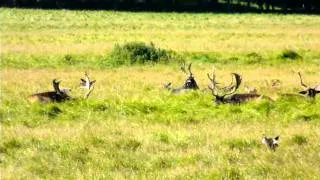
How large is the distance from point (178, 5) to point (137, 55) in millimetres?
57240

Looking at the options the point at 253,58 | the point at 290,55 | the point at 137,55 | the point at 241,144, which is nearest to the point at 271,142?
the point at 241,144

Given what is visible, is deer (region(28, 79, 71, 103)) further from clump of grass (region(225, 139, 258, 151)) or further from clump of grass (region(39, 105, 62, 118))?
clump of grass (region(225, 139, 258, 151))

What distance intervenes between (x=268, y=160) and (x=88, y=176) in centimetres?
285

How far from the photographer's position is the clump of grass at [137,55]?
2711 centimetres

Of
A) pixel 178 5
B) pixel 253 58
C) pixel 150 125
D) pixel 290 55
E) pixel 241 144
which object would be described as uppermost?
pixel 241 144

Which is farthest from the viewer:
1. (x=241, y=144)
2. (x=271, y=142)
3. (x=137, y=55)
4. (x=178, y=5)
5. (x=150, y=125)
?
(x=178, y=5)

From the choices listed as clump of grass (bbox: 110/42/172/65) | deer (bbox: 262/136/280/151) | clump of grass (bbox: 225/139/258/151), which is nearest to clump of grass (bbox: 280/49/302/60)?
clump of grass (bbox: 110/42/172/65)

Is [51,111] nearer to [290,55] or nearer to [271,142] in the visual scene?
[271,142]

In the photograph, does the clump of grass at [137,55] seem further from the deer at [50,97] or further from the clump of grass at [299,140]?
the clump of grass at [299,140]

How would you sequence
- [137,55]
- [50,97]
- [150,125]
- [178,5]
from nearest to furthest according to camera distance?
[150,125]
[50,97]
[137,55]
[178,5]

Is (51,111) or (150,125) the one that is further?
(51,111)

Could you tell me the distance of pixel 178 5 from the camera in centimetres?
8381

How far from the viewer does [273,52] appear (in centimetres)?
3119

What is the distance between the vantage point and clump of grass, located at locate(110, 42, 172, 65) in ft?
88.9
